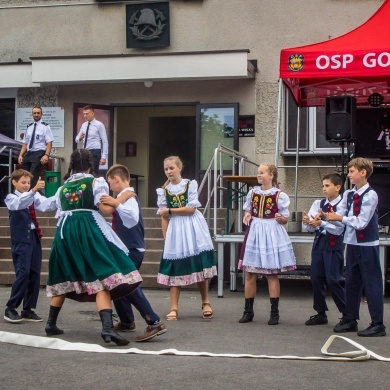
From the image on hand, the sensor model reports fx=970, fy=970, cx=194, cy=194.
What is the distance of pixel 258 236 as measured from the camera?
10.1 m

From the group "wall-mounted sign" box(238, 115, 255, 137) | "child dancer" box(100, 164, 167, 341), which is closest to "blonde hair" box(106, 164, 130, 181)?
"child dancer" box(100, 164, 167, 341)

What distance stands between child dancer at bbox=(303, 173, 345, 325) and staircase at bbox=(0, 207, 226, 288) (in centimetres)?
373

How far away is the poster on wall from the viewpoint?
17.7 metres

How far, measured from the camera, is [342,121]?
1274 centimetres

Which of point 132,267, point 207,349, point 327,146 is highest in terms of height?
A: point 327,146

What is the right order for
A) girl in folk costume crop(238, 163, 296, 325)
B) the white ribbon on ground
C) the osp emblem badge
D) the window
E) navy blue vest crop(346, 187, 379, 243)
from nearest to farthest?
the white ribbon on ground, navy blue vest crop(346, 187, 379, 243), girl in folk costume crop(238, 163, 296, 325), the osp emblem badge, the window

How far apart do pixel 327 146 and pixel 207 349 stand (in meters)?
8.94

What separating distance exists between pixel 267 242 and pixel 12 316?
2716 millimetres

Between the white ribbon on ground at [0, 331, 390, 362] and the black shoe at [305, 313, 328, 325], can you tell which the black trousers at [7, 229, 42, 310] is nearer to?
the white ribbon on ground at [0, 331, 390, 362]

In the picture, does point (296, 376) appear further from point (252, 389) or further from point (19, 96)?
point (19, 96)

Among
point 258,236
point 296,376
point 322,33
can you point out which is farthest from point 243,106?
point 296,376

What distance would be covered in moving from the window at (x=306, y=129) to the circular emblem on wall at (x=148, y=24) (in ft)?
8.55

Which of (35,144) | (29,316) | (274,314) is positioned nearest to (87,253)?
(29,316)

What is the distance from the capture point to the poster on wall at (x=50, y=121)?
58.1 ft
